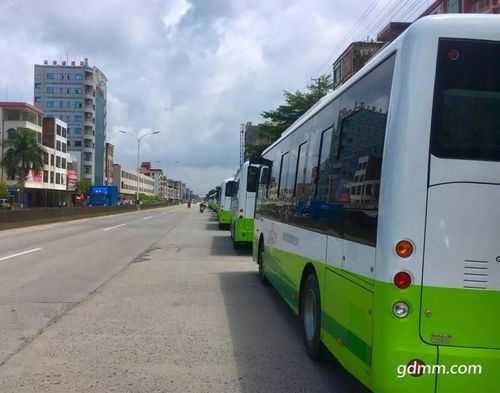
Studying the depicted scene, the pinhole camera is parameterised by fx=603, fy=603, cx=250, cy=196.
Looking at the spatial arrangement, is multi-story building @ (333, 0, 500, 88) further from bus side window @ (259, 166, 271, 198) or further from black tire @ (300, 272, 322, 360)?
black tire @ (300, 272, 322, 360)

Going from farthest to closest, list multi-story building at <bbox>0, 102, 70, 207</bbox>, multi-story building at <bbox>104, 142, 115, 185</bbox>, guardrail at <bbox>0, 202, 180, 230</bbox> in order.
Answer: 1. multi-story building at <bbox>104, 142, 115, 185</bbox>
2. multi-story building at <bbox>0, 102, 70, 207</bbox>
3. guardrail at <bbox>0, 202, 180, 230</bbox>

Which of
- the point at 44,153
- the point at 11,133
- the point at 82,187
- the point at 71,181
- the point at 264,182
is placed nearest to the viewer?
the point at 264,182

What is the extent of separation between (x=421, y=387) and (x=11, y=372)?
154 inches

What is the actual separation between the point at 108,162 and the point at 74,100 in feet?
75.6

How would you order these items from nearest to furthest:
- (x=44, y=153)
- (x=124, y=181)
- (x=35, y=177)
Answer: (x=44, y=153), (x=35, y=177), (x=124, y=181)

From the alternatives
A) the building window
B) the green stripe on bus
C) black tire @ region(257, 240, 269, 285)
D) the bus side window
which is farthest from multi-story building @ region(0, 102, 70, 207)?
the green stripe on bus

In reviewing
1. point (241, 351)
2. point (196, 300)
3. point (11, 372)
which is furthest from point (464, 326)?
point (196, 300)

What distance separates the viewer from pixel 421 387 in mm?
4059

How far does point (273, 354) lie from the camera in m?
6.67

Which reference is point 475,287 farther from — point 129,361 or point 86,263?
point 86,263

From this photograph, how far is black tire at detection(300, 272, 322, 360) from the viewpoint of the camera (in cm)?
620

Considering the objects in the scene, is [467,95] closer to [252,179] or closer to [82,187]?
[252,179]

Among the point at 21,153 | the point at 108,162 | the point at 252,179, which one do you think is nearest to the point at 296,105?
the point at 252,179

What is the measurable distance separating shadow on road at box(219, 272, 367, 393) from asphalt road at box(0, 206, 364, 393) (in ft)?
0.04
